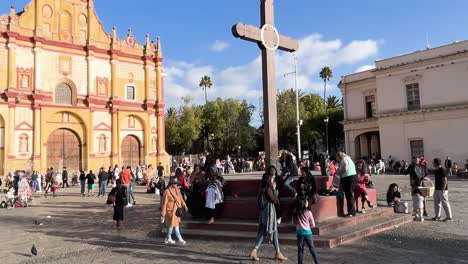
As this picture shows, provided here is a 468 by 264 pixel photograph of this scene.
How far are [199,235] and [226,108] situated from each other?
5146 cm

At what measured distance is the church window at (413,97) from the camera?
33.7 metres

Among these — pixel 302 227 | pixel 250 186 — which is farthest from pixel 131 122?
pixel 302 227

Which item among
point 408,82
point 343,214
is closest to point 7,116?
point 343,214

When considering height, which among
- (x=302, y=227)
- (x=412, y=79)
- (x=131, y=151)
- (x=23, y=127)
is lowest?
(x=302, y=227)

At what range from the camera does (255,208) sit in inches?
391

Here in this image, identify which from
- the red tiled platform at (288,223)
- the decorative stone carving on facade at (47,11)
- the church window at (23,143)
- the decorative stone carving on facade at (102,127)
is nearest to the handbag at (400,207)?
the red tiled platform at (288,223)

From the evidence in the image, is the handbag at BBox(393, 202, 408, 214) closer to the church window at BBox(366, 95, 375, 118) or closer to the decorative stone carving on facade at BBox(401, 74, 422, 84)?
the decorative stone carving on facade at BBox(401, 74, 422, 84)

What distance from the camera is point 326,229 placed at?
8.79 m

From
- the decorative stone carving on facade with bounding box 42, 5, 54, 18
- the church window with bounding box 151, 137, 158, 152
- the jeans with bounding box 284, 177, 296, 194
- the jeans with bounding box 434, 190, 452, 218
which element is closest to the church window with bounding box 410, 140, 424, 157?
the church window with bounding box 151, 137, 158, 152

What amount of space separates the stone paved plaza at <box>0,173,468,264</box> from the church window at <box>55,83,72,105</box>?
2364cm

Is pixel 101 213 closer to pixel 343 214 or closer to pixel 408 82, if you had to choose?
pixel 343 214

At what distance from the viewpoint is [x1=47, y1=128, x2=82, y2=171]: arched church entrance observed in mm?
34219

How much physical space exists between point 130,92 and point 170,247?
32421 mm

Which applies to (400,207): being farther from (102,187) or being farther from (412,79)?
(412,79)
